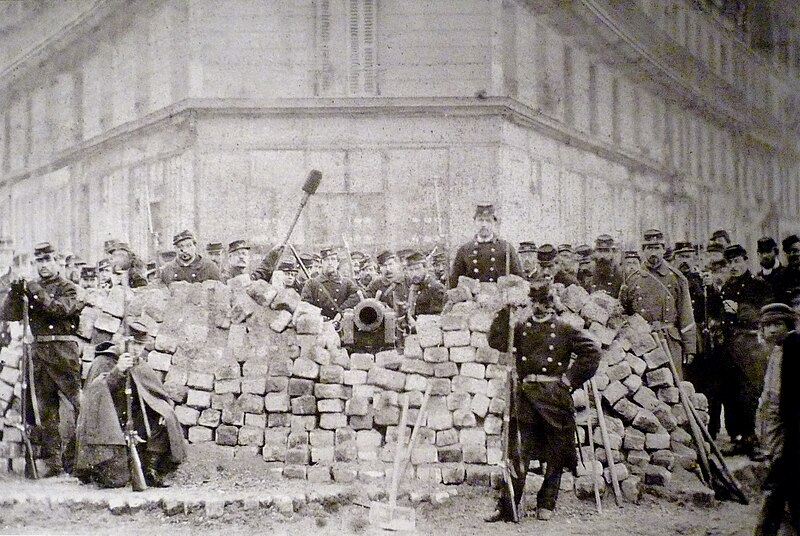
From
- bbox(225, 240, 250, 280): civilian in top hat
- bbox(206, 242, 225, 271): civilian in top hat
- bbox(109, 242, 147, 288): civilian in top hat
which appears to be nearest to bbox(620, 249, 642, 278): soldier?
bbox(225, 240, 250, 280): civilian in top hat

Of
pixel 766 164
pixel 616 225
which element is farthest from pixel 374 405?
pixel 766 164

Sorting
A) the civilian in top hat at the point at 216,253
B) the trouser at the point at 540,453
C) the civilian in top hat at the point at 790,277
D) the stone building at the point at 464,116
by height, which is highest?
the stone building at the point at 464,116

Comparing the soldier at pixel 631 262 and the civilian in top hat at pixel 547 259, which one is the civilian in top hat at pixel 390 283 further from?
the soldier at pixel 631 262

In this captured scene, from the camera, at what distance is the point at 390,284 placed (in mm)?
4262

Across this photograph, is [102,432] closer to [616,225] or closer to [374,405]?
[374,405]

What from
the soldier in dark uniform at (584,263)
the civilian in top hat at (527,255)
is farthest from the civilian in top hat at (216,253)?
the soldier in dark uniform at (584,263)

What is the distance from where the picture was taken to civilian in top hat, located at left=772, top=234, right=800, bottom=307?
3.93 m

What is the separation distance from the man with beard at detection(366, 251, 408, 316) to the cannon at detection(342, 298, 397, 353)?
62 millimetres

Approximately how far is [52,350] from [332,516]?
2.09 metres

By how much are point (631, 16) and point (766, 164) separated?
3.98ft

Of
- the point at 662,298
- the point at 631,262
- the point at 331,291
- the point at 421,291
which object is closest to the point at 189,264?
the point at 331,291

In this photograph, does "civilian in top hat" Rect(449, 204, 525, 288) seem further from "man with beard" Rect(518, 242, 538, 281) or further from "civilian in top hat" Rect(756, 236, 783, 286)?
"civilian in top hat" Rect(756, 236, 783, 286)

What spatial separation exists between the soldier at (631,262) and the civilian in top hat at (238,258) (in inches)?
90.5

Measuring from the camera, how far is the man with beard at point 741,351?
4012 mm
